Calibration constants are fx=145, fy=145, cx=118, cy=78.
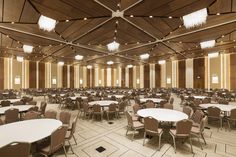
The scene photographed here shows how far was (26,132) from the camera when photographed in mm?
3082

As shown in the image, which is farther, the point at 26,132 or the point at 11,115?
the point at 11,115

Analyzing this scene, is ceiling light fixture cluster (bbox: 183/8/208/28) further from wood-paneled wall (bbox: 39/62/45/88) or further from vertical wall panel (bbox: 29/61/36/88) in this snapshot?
wood-paneled wall (bbox: 39/62/45/88)

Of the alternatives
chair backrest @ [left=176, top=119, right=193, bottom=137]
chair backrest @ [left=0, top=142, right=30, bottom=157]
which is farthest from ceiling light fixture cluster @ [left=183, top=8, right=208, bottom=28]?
chair backrest @ [left=0, top=142, right=30, bottom=157]

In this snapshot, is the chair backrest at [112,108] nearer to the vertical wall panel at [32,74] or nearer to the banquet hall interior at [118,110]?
the banquet hall interior at [118,110]

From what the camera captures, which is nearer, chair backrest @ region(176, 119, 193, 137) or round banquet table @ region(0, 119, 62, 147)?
round banquet table @ region(0, 119, 62, 147)

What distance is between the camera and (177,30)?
24.1 feet

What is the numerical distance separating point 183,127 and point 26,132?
3.67m

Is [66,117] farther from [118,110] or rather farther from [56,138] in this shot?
[118,110]

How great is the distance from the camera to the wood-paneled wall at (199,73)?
56.0 feet

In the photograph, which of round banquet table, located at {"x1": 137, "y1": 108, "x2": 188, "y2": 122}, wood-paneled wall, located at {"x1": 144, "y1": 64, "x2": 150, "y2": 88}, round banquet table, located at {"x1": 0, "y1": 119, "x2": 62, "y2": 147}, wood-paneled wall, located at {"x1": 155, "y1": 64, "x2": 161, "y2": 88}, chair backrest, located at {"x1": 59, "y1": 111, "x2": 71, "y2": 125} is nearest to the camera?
round banquet table, located at {"x1": 0, "y1": 119, "x2": 62, "y2": 147}

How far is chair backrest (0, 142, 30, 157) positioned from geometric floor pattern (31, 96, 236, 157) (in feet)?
4.78

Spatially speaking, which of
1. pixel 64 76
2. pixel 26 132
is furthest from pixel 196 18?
pixel 64 76

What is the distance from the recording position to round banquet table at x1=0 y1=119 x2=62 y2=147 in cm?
273

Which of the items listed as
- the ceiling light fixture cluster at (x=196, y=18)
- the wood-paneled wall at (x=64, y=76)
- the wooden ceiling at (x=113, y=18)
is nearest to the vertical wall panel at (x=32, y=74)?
the wood-paneled wall at (x=64, y=76)
